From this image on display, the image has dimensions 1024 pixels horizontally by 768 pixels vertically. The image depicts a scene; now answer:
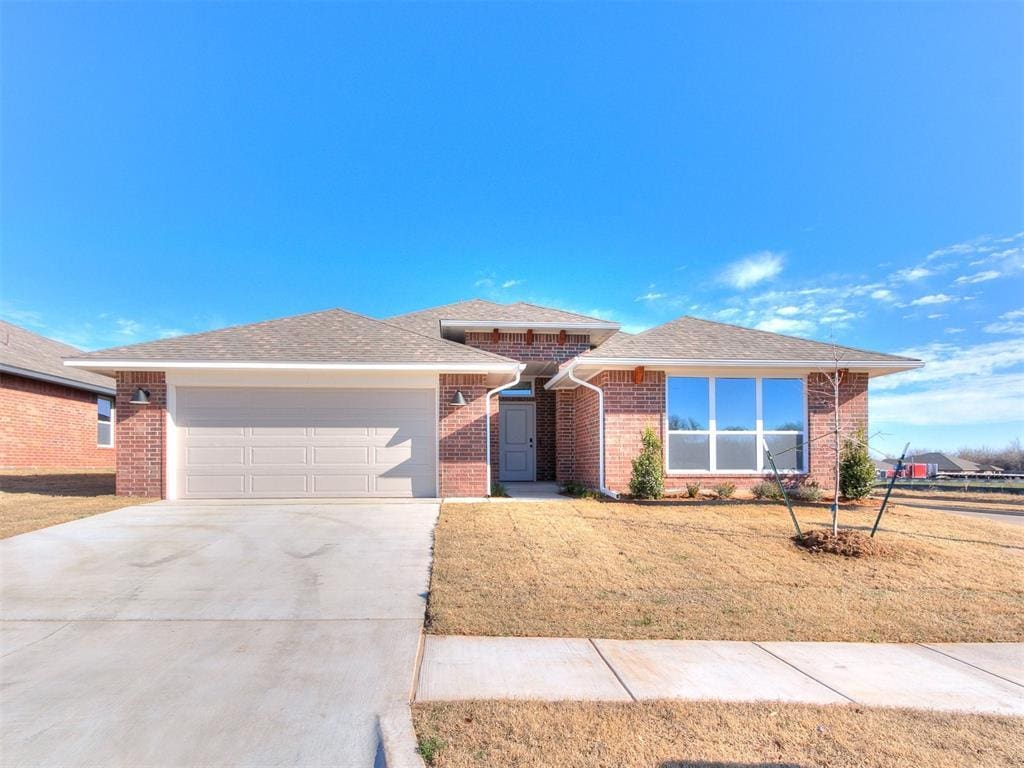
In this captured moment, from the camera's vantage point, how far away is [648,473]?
1075 centimetres

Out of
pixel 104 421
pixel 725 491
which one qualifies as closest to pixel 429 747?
pixel 725 491

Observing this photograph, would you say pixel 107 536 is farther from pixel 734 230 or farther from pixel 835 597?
pixel 734 230

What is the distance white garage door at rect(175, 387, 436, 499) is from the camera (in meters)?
10.9

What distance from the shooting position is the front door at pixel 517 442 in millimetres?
15222

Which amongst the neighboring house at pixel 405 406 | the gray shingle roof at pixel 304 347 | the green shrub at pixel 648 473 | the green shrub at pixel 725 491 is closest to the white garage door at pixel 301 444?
the neighboring house at pixel 405 406

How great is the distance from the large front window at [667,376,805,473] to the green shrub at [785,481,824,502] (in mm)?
433

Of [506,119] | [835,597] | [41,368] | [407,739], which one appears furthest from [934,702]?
[41,368]

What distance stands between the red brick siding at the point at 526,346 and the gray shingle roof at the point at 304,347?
2920mm

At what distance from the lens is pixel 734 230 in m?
17.1

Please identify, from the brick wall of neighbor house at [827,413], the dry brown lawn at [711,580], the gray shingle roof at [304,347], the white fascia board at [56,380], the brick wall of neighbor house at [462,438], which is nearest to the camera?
the dry brown lawn at [711,580]

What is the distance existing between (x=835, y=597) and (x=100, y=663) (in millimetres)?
6430

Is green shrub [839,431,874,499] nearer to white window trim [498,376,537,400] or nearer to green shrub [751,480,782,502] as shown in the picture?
green shrub [751,480,782,502]

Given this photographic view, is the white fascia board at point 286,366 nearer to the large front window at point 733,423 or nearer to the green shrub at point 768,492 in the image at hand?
the large front window at point 733,423

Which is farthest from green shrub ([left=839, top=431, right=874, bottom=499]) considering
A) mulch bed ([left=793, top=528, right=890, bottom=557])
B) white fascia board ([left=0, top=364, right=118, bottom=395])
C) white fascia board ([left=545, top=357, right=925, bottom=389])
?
white fascia board ([left=0, top=364, right=118, bottom=395])
